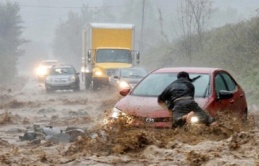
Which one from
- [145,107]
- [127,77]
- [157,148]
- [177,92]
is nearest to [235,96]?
[177,92]

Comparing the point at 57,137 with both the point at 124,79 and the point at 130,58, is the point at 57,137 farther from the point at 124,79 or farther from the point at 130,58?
the point at 130,58

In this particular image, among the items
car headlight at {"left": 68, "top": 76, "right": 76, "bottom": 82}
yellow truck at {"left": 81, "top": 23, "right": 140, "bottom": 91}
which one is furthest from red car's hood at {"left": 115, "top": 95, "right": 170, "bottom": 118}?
car headlight at {"left": 68, "top": 76, "right": 76, "bottom": 82}

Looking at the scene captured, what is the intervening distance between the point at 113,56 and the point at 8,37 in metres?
34.1

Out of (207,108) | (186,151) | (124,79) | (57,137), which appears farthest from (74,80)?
(186,151)

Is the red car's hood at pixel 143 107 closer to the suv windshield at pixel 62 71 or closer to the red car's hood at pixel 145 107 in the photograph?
the red car's hood at pixel 145 107

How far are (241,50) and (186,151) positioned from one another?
2383 cm

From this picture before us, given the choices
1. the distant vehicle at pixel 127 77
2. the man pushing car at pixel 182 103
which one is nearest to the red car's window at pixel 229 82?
the man pushing car at pixel 182 103

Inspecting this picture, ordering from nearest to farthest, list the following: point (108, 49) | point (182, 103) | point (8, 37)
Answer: point (182, 103)
point (108, 49)
point (8, 37)

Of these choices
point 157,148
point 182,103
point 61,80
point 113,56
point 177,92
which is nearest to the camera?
point 157,148

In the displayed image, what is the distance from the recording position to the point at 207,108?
952 centimetres

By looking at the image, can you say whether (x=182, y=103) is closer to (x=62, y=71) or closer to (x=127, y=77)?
(x=127, y=77)

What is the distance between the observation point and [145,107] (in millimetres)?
9281

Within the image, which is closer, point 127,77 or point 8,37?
point 127,77

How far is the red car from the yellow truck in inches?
700
